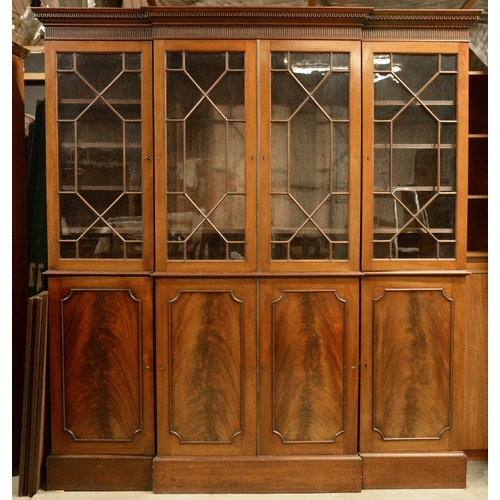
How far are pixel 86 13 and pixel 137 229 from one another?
1097 millimetres

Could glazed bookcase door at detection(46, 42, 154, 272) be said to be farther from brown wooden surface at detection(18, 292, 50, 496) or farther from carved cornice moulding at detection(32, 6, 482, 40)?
brown wooden surface at detection(18, 292, 50, 496)

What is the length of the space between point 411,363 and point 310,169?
113cm

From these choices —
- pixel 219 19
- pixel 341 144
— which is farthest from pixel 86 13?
pixel 341 144

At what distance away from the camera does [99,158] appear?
2.43 meters

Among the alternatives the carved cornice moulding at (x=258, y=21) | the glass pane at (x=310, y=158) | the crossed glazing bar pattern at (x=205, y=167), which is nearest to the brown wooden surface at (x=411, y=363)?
the glass pane at (x=310, y=158)

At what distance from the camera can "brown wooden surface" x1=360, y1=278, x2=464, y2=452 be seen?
95.9 inches

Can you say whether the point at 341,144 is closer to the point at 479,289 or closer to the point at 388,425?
the point at 479,289

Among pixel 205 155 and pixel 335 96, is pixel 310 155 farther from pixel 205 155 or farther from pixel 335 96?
pixel 205 155

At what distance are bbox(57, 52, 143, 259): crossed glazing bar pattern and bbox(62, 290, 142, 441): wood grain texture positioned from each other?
26 cm

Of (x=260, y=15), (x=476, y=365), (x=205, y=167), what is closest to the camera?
(x=260, y=15)

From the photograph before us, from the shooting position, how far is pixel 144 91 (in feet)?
7.80

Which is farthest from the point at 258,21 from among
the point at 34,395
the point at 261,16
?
the point at 34,395

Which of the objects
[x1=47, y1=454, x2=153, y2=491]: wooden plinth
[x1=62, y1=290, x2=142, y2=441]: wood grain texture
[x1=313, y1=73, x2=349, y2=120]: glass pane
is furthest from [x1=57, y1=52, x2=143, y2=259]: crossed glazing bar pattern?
[x1=47, y1=454, x2=153, y2=491]: wooden plinth

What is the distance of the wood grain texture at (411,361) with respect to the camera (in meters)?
2.44
